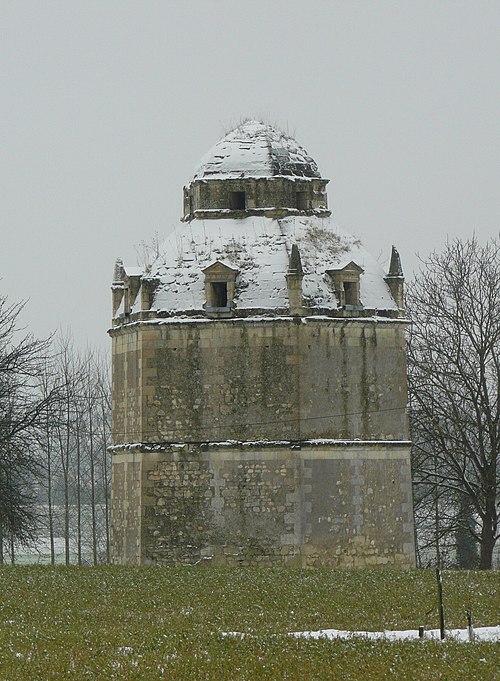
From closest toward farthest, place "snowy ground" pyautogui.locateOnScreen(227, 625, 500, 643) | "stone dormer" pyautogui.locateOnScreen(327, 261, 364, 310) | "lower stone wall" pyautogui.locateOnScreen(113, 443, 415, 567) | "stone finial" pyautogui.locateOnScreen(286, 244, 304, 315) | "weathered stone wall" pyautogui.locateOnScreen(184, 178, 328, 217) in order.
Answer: "snowy ground" pyautogui.locateOnScreen(227, 625, 500, 643) < "lower stone wall" pyautogui.locateOnScreen(113, 443, 415, 567) < "stone finial" pyautogui.locateOnScreen(286, 244, 304, 315) < "stone dormer" pyautogui.locateOnScreen(327, 261, 364, 310) < "weathered stone wall" pyautogui.locateOnScreen(184, 178, 328, 217)

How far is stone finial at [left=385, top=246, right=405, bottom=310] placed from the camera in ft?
123

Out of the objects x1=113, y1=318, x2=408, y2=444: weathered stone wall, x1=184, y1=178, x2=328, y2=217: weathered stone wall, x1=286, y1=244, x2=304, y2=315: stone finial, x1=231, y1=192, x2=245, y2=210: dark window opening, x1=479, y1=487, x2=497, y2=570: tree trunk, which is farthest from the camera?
x1=479, y1=487, x2=497, y2=570: tree trunk

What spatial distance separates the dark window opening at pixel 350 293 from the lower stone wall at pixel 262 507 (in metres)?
3.72

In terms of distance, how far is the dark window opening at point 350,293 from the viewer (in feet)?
120

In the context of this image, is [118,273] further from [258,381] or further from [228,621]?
[228,621]

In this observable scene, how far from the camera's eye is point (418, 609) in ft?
78.7

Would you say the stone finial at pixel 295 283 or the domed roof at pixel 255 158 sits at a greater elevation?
the domed roof at pixel 255 158

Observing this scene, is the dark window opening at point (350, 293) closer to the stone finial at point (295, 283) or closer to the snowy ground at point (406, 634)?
the stone finial at point (295, 283)

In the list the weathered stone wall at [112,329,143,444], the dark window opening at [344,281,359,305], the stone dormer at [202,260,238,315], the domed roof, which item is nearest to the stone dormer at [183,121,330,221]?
the domed roof

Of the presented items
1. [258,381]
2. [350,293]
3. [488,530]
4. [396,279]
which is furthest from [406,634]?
[488,530]

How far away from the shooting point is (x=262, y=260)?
3662cm

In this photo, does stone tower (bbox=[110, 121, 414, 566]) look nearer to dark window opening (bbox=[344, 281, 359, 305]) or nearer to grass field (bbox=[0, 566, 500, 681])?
dark window opening (bbox=[344, 281, 359, 305])

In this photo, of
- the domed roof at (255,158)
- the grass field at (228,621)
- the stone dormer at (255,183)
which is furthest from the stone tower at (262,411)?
the grass field at (228,621)

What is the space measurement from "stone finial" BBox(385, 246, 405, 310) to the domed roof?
10.4 ft
